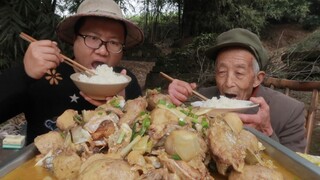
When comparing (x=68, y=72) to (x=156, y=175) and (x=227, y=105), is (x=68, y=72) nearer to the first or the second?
(x=227, y=105)

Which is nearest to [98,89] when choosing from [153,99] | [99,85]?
[99,85]

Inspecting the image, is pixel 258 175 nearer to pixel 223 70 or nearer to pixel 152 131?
pixel 152 131

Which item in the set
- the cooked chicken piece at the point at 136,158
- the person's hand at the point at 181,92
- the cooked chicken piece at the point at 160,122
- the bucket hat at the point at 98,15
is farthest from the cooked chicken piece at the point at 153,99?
the bucket hat at the point at 98,15

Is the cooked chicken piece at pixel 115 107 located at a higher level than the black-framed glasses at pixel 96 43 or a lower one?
lower

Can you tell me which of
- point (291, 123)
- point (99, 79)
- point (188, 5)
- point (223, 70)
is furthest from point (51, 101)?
point (188, 5)

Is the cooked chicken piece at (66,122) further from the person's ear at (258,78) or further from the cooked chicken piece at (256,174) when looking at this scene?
the person's ear at (258,78)
